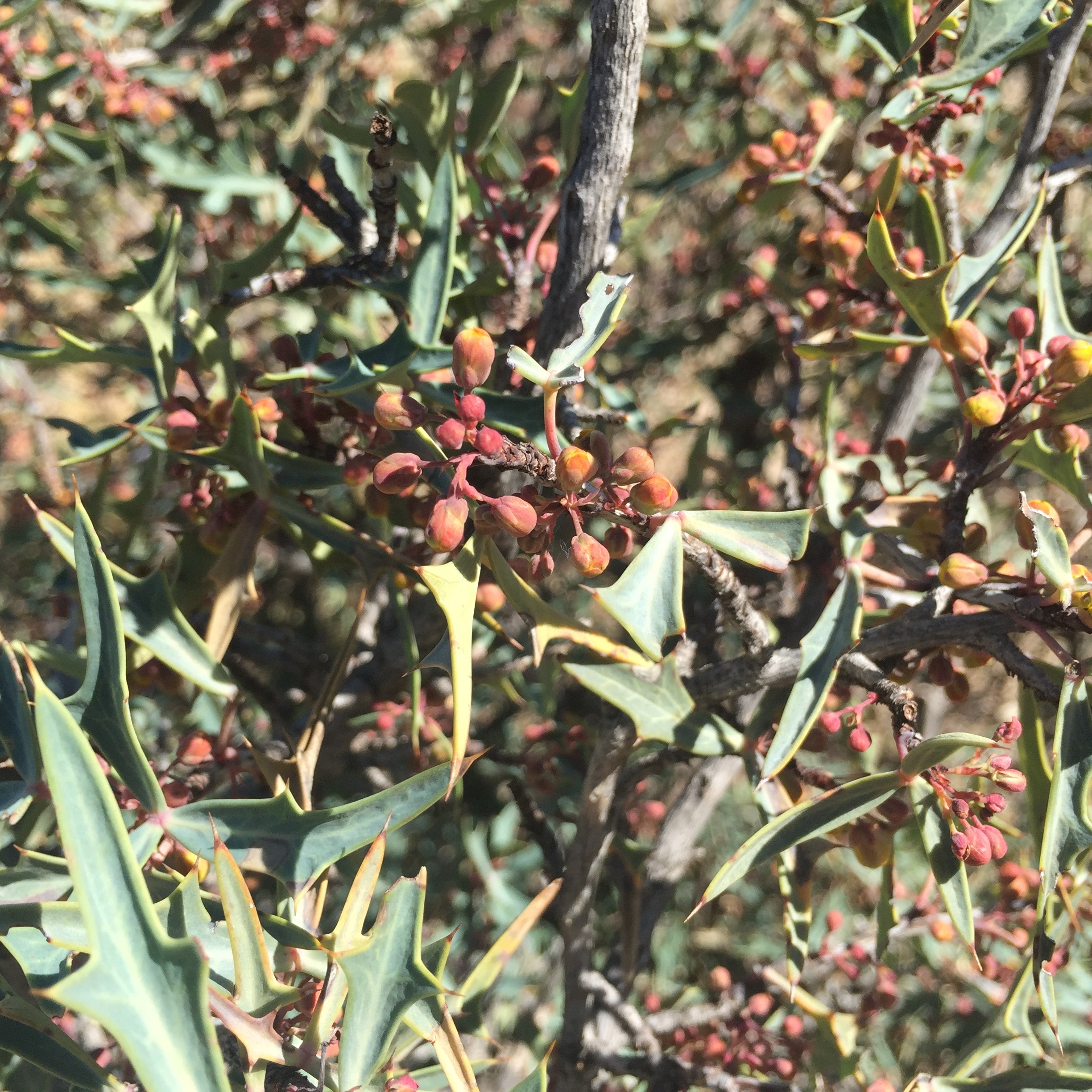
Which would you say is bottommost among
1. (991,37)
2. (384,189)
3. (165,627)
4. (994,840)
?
(994,840)

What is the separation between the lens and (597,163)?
737 millimetres

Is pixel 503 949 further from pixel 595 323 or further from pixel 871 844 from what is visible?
pixel 595 323

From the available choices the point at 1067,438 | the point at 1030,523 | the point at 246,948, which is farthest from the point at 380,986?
the point at 1067,438

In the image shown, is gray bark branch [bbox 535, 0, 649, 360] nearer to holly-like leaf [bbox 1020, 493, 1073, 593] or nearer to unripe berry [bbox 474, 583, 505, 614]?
unripe berry [bbox 474, 583, 505, 614]

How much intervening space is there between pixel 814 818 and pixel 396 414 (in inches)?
16.2

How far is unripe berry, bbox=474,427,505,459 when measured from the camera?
0.57m

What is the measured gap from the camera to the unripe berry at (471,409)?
0.59 m

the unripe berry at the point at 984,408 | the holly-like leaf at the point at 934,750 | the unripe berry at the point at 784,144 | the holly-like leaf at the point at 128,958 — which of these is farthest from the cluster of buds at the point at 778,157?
the holly-like leaf at the point at 128,958

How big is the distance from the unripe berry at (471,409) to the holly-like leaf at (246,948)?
31 centimetres

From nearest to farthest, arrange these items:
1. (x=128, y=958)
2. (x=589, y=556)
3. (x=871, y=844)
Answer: (x=128, y=958) → (x=589, y=556) → (x=871, y=844)

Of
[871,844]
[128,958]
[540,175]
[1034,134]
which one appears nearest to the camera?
[128,958]

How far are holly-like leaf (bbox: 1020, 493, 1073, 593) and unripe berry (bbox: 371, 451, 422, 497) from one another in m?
0.41

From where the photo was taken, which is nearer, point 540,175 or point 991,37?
point 991,37

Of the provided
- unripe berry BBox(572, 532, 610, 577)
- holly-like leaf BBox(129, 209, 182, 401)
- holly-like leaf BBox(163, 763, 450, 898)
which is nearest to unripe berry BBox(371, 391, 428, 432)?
unripe berry BBox(572, 532, 610, 577)
